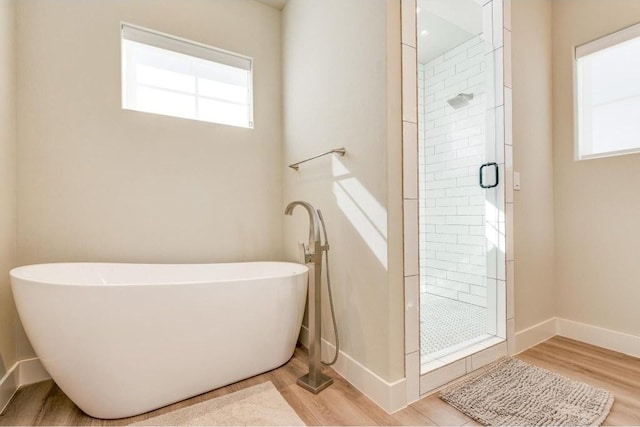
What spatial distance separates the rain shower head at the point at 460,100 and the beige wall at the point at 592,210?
0.69m

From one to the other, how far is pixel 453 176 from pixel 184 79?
8.56ft

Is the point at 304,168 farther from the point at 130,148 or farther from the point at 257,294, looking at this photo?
the point at 130,148

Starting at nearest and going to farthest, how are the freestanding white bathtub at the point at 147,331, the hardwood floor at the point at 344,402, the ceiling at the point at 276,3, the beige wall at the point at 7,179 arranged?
the freestanding white bathtub at the point at 147,331 → the hardwood floor at the point at 344,402 → the beige wall at the point at 7,179 → the ceiling at the point at 276,3

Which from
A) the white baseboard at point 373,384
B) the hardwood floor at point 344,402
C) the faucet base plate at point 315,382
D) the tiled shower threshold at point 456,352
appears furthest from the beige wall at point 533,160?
the faucet base plate at point 315,382

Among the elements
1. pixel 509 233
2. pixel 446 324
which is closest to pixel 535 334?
pixel 446 324

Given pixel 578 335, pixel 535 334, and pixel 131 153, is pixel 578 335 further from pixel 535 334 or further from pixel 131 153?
pixel 131 153

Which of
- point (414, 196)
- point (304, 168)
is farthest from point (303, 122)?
point (414, 196)

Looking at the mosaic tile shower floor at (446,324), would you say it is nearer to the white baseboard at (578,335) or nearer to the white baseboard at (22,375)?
the white baseboard at (578,335)

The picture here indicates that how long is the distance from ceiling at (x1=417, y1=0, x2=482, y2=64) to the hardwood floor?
2401 mm

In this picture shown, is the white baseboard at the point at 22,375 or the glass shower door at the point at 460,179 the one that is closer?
the white baseboard at the point at 22,375

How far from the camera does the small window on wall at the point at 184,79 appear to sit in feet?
6.77

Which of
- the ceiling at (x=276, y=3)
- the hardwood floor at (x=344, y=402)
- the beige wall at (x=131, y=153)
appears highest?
the ceiling at (x=276, y=3)

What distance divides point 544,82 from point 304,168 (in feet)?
6.27

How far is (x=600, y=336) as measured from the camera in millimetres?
2020
